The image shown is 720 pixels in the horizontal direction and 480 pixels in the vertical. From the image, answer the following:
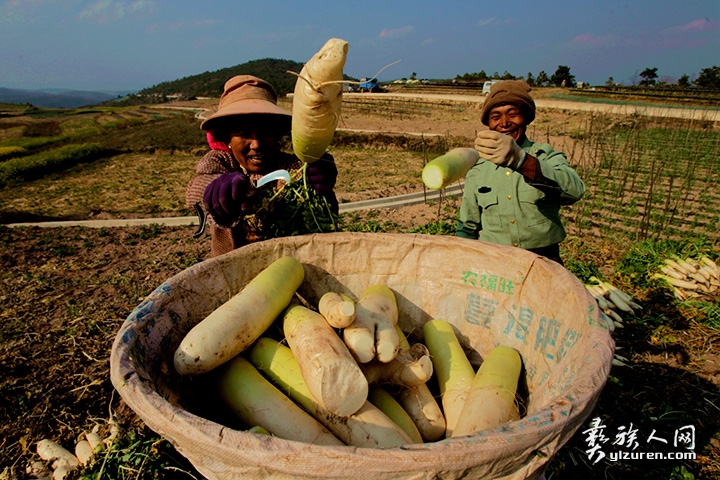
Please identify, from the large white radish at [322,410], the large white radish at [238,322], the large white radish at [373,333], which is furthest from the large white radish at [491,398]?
the large white radish at [238,322]

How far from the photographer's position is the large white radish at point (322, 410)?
167 cm

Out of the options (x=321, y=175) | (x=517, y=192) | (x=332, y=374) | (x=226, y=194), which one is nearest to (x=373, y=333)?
(x=332, y=374)

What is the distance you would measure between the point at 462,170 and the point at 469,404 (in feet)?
3.69

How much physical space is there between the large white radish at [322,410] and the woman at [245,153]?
0.83m

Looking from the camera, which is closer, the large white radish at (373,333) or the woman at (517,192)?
the large white radish at (373,333)

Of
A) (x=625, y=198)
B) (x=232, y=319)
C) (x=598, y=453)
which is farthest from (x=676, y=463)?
(x=625, y=198)

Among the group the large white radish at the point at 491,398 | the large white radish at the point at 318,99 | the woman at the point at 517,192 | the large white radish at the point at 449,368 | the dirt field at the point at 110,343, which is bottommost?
the dirt field at the point at 110,343

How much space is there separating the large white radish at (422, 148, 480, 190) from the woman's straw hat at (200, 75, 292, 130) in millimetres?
1210

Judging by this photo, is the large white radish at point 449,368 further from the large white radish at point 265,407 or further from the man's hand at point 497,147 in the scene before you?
the man's hand at point 497,147

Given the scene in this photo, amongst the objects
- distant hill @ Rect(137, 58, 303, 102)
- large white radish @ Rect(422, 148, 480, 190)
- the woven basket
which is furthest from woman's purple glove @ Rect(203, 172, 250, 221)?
distant hill @ Rect(137, 58, 303, 102)

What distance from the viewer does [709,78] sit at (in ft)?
123

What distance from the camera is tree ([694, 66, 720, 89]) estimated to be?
119 ft

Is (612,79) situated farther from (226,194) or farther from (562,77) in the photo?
(226,194)

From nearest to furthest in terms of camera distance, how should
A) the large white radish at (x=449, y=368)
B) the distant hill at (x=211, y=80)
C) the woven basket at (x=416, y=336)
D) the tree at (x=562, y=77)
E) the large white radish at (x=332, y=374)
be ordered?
the woven basket at (x=416, y=336) < the large white radish at (x=332, y=374) < the large white radish at (x=449, y=368) < the tree at (x=562, y=77) < the distant hill at (x=211, y=80)
